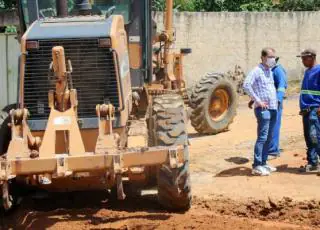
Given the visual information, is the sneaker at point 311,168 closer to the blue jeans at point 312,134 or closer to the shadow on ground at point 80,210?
the blue jeans at point 312,134

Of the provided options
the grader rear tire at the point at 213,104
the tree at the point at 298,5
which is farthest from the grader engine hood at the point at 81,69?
the tree at the point at 298,5

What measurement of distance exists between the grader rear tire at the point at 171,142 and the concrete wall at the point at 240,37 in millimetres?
11561

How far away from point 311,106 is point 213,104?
4.15 m

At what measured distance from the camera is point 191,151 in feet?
37.7

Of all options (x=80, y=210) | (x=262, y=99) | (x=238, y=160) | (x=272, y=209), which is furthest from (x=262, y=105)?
(x=80, y=210)

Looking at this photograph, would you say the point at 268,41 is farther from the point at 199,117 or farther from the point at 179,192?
the point at 179,192

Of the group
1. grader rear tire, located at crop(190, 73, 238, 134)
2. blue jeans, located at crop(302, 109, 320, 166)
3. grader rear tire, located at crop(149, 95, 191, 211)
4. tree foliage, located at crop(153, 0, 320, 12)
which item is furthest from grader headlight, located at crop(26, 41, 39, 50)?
tree foliage, located at crop(153, 0, 320, 12)

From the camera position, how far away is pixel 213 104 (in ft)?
44.0

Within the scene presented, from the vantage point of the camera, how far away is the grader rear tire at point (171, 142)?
23.2 feet

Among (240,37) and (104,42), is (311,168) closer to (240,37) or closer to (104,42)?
(104,42)

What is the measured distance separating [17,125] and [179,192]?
1.90m

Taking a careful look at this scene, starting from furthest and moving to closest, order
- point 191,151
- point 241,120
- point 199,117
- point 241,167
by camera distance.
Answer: point 241,120 < point 199,117 < point 191,151 < point 241,167

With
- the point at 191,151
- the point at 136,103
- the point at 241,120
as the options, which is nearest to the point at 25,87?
the point at 136,103

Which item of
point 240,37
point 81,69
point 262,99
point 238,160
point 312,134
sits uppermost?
point 81,69
